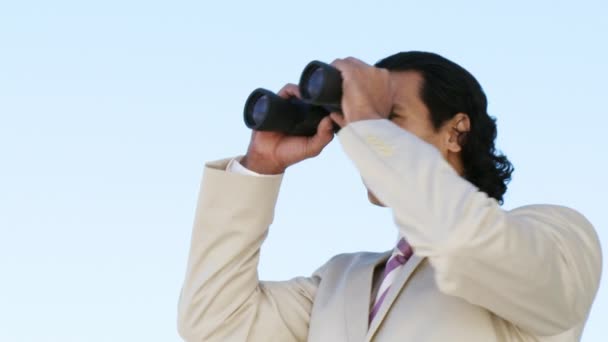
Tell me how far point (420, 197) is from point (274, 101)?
0.69 metres

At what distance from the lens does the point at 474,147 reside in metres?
3.25

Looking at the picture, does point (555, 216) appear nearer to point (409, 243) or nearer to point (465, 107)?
point (409, 243)

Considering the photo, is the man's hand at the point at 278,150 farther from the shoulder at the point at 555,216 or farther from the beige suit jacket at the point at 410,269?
the shoulder at the point at 555,216

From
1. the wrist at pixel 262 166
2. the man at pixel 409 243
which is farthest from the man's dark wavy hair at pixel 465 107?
the wrist at pixel 262 166

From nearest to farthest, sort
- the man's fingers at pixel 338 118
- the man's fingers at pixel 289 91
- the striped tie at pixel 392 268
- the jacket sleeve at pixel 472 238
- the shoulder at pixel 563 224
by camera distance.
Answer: the jacket sleeve at pixel 472 238, the shoulder at pixel 563 224, the man's fingers at pixel 338 118, the striped tie at pixel 392 268, the man's fingers at pixel 289 91

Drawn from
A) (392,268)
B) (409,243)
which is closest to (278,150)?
(392,268)

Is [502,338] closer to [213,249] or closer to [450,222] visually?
[450,222]

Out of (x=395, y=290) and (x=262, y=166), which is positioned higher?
(x=262, y=166)

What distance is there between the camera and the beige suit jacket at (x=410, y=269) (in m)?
2.56

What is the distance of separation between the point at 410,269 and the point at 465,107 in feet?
1.73

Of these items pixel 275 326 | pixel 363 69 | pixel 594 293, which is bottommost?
pixel 275 326

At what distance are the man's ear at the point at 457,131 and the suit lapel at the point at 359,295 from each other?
0.33 metres

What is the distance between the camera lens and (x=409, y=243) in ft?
8.74

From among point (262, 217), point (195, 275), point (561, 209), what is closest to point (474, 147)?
point (561, 209)
